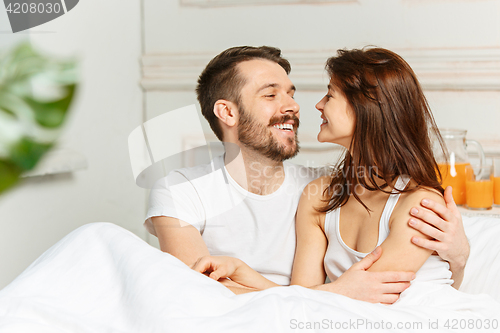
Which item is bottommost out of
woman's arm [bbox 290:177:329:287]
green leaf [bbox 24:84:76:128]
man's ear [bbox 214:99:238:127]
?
woman's arm [bbox 290:177:329:287]

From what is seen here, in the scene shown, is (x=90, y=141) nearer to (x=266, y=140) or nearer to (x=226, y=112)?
(x=226, y=112)

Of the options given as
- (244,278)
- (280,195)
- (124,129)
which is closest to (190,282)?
(244,278)

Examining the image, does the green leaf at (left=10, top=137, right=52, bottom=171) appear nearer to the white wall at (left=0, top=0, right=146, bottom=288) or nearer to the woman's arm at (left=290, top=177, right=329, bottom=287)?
the white wall at (left=0, top=0, right=146, bottom=288)

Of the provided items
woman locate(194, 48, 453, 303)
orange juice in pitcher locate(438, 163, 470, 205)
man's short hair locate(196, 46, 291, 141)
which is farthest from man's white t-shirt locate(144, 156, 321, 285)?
orange juice in pitcher locate(438, 163, 470, 205)

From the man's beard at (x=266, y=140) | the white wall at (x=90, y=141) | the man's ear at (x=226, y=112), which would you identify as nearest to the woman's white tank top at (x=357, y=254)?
the man's beard at (x=266, y=140)

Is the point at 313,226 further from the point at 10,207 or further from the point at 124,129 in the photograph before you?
the point at 124,129

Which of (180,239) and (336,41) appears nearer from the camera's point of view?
(180,239)

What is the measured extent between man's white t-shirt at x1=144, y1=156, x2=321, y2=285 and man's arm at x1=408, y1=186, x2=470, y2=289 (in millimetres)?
393

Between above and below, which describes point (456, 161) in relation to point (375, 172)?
below

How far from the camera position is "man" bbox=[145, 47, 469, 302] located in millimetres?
1180

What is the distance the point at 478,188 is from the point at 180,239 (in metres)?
0.96

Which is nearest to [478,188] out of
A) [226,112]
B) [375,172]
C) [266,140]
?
[375,172]

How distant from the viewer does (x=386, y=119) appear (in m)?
0.99

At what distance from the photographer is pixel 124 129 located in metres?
1.95
